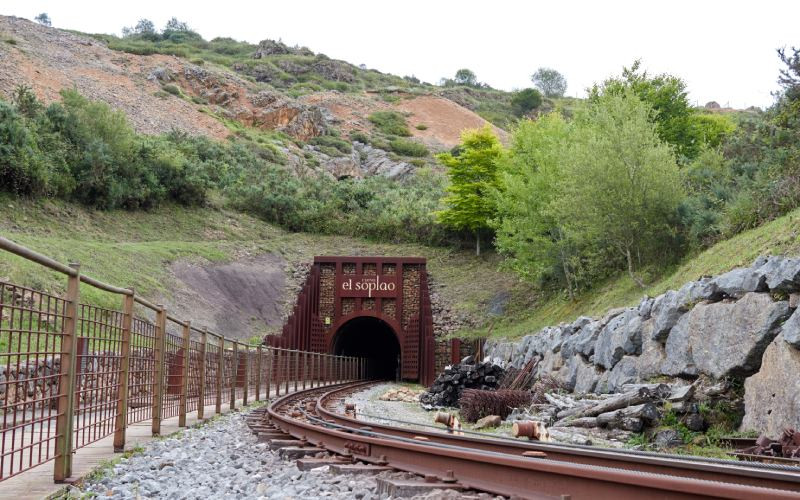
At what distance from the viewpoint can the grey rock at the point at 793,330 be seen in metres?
7.51

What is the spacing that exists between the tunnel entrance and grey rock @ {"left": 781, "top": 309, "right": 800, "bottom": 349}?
27952 mm

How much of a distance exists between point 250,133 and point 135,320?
63678 mm

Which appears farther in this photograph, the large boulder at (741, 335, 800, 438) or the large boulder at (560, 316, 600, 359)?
the large boulder at (560, 316, 600, 359)

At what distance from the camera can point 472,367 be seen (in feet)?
67.8

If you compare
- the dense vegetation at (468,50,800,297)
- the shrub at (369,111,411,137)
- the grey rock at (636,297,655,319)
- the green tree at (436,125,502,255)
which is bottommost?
the grey rock at (636,297,655,319)

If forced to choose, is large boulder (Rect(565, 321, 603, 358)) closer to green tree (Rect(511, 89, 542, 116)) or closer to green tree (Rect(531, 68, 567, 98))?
green tree (Rect(511, 89, 542, 116))

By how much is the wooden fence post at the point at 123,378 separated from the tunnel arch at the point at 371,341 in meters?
27.2

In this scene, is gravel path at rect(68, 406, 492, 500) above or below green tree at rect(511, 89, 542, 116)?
below

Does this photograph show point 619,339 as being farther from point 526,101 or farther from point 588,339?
point 526,101

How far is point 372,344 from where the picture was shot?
1812 inches

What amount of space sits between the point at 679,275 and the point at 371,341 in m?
31.1

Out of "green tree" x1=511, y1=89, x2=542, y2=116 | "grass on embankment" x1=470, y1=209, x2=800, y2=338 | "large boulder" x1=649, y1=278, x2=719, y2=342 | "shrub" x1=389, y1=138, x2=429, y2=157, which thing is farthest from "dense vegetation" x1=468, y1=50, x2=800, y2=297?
"green tree" x1=511, y1=89, x2=542, y2=116

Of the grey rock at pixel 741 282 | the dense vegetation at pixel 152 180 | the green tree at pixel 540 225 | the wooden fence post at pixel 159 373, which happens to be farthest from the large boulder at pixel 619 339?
the dense vegetation at pixel 152 180

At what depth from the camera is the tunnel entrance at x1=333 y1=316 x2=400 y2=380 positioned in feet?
124
